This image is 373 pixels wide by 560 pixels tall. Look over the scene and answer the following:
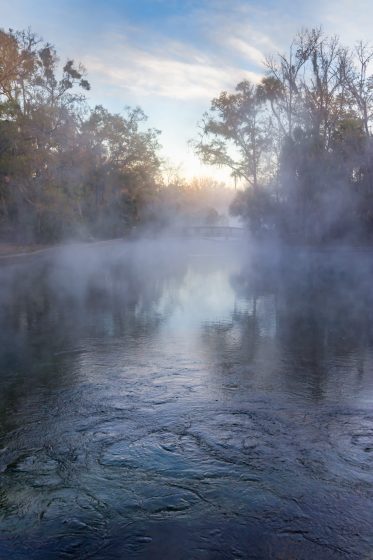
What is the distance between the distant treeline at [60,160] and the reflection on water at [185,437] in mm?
24400

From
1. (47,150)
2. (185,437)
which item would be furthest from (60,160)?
(185,437)

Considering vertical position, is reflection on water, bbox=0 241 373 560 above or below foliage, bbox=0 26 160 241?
below

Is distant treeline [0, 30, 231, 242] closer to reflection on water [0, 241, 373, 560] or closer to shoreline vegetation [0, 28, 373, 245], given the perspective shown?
shoreline vegetation [0, 28, 373, 245]

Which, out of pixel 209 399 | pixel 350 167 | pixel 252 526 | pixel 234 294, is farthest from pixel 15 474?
pixel 350 167

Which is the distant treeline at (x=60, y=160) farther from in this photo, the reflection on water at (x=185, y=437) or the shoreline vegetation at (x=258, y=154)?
the reflection on water at (x=185, y=437)

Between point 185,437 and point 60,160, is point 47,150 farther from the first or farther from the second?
point 185,437

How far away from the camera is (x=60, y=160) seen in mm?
37844

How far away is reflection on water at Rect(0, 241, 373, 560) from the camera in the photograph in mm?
3400

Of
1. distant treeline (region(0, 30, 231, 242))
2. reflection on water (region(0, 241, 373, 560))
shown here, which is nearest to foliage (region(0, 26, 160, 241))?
distant treeline (region(0, 30, 231, 242))

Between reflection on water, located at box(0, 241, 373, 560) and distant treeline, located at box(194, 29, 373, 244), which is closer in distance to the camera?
reflection on water, located at box(0, 241, 373, 560)

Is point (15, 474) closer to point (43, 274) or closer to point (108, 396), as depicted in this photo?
point (108, 396)

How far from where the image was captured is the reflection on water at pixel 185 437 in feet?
11.2

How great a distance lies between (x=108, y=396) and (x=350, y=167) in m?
33.1

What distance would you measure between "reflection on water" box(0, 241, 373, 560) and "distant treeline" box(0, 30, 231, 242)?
961 inches
